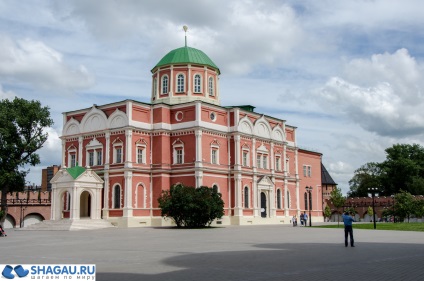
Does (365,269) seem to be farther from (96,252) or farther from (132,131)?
(132,131)

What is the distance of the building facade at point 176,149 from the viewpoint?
45.8 meters

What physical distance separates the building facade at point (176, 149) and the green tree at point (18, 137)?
3243mm

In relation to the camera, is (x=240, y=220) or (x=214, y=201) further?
(x=240, y=220)

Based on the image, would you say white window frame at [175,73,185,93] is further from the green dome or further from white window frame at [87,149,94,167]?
white window frame at [87,149,94,167]

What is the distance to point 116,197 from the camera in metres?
46.0

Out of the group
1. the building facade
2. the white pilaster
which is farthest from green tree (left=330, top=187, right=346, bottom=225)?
the white pilaster

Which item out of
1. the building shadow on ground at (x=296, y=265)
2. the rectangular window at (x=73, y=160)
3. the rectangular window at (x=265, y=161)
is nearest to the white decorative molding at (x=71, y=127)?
the rectangular window at (x=73, y=160)

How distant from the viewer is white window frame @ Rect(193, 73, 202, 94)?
170ft

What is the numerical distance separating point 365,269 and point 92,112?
132 ft

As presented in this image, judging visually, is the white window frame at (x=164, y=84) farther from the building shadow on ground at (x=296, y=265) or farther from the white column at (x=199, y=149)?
the building shadow on ground at (x=296, y=265)

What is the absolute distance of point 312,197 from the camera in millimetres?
64625

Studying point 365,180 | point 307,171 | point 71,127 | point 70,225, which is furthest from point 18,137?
point 365,180

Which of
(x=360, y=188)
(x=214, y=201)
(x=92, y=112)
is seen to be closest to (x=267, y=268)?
(x=214, y=201)

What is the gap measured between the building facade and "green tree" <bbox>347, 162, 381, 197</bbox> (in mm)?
39417
